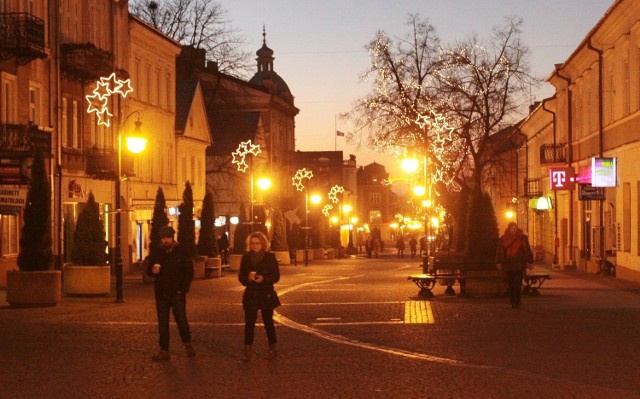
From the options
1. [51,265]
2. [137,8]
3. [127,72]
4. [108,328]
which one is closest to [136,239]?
[127,72]

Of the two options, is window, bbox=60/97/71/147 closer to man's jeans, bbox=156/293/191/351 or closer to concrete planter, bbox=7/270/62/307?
concrete planter, bbox=7/270/62/307

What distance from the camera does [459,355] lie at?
16.3 meters

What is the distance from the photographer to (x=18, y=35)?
35188mm

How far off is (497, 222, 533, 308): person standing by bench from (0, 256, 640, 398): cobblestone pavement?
535 mm

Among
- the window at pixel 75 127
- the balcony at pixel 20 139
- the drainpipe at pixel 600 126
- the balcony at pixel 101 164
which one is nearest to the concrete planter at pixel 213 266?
the balcony at pixel 101 164

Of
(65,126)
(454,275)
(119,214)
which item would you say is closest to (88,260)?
(119,214)

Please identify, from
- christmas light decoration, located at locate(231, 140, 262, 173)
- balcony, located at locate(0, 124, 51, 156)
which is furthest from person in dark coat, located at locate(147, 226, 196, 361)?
christmas light decoration, located at locate(231, 140, 262, 173)

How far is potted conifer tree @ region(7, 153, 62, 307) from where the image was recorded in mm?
26203

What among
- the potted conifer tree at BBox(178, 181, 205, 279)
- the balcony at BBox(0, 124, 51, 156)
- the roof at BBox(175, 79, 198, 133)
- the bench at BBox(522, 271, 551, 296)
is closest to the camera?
the bench at BBox(522, 271, 551, 296)

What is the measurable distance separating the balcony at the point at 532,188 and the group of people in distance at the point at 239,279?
2110 inches

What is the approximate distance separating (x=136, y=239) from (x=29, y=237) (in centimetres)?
2538

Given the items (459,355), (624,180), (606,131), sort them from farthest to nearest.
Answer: (606,131)
(624,180)
(459,355)

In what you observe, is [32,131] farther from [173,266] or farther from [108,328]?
[173,266]

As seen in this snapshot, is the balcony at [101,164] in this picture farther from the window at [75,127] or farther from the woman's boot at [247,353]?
the woman's boot at [247,353]
